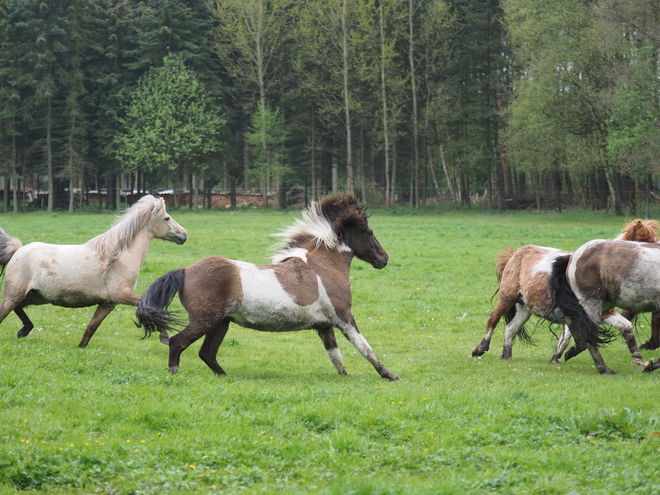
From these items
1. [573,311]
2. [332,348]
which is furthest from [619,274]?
[332,348]

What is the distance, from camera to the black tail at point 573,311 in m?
9.66

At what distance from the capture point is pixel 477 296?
16.8 meters

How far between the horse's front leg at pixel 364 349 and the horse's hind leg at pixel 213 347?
1.42 metres

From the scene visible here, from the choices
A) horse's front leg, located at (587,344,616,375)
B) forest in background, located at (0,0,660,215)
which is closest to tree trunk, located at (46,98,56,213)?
forest in background, located at (0,0,660,215)


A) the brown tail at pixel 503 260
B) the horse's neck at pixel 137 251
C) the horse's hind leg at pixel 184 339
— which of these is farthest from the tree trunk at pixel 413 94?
the horse's hind leg at pixel 184 339

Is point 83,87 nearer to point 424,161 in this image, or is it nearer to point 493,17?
point 424,161

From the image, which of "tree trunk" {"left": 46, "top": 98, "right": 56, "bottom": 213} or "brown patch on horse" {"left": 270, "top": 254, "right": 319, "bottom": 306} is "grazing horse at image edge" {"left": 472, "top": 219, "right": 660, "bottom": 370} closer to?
"brown patch on horse" {"left": 270, "top": 254, "right": 319, "bottom": 306}

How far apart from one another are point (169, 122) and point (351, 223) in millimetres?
46693

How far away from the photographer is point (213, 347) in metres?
9.20

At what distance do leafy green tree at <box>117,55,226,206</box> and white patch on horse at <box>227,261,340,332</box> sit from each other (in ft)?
152

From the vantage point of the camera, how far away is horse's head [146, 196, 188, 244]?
11.4 m

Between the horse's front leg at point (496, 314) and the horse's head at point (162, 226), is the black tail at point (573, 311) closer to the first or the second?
the horse's front leg at point (496, 314)

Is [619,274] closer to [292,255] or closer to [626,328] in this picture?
[626,328]

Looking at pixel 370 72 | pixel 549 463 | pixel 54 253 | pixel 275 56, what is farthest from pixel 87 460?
pixel 275 56
